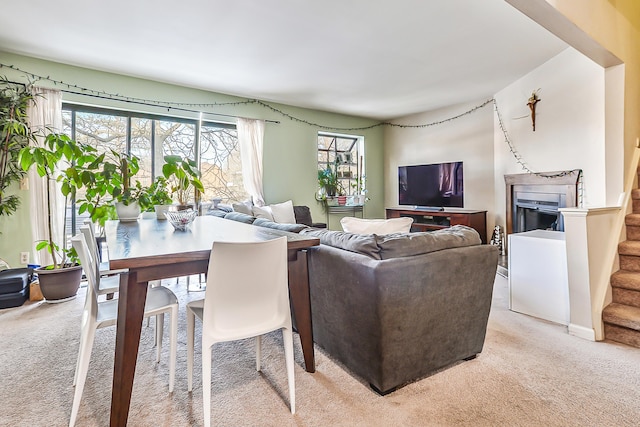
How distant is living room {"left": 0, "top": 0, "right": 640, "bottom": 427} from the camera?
2.62m

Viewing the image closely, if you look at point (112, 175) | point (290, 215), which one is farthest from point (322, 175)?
point (112, 175)

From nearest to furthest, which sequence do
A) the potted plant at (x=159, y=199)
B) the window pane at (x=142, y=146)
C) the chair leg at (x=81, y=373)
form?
the chair leg at (x=81, y=373)
the potted plant at (x=159, y=199)
the window pane at (x=142, y=146)

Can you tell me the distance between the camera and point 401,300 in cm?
158

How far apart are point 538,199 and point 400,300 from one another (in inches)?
127

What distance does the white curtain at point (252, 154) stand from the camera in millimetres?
5000

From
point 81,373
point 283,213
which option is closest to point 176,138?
point 283,213

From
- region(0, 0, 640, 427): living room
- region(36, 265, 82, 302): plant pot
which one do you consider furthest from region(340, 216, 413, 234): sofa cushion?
region(36, 265, 82, 302): plant pot

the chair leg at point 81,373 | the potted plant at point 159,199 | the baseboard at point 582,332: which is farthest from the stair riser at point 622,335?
the potted plant at point 159,199

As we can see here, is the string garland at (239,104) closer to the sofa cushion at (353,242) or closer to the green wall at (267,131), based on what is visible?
the green wall at (267,131)

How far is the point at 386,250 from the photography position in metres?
1.62

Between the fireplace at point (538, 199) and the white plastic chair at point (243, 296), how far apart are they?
2947 millimetres

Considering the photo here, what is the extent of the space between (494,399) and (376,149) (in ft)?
18.6

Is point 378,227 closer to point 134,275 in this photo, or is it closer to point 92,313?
point 134,275

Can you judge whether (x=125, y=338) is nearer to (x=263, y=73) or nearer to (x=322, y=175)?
(x=263, y=73)
